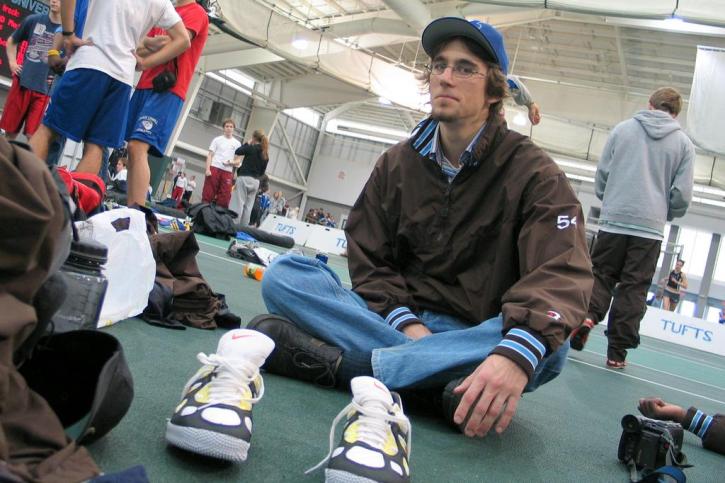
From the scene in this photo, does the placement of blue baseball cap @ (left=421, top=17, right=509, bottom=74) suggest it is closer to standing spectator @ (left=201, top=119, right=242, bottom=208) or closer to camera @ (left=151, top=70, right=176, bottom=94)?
camera @ (left=151, top=70, right=176, bottom=94)

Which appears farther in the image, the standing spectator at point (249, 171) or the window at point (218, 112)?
the window at point (218, 112)

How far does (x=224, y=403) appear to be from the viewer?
3.20ft

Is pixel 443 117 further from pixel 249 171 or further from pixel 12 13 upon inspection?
pixel 12 13

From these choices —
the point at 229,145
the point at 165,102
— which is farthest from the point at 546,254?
the point at 229,145

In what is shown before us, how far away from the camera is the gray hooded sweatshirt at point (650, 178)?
3768 mm

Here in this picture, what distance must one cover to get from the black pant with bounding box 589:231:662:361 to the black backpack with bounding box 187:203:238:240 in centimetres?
480

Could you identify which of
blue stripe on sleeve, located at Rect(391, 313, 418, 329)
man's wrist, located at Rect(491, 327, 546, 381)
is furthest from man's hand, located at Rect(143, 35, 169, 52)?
man's wrist, located at Rect(491, 327, 546, 381)

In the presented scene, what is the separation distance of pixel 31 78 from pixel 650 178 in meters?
4.39

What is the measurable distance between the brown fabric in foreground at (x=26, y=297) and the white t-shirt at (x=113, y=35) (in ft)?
8.04

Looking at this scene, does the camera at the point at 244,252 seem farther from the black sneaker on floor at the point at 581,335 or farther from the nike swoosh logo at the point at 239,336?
the nike swoosh logo at the point at 239,336

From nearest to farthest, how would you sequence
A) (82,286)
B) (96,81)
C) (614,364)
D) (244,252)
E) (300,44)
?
(82,286)
(96,81)
(614,364)
(244,252)
(300,44)

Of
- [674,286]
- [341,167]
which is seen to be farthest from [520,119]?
[341,167]

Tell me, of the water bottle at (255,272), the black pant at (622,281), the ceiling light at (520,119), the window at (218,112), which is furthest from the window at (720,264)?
the water bottle at (255,272)

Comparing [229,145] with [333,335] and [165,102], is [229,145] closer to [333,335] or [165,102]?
[165,102]
